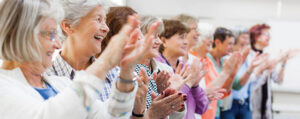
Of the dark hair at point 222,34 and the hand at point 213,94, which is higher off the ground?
the hand at point 213,94

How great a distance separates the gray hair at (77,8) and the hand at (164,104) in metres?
0.47

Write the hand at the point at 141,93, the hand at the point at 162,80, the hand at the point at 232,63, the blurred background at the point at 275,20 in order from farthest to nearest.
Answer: the blurred background at the point at 275,20
the hand at the point at 232,63
the hand at the point at 162,80
the hand at the point at 141,93

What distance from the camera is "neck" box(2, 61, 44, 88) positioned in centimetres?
128

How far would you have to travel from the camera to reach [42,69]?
132cm

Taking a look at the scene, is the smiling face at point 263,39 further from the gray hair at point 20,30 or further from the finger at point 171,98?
the gray hair at point 20,30

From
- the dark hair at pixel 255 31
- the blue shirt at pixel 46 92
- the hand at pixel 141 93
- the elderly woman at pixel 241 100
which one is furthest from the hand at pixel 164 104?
the dark hair at pixel 255 31

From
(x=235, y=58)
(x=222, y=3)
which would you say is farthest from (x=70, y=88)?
(x=222, y=3)

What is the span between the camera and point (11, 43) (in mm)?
1202

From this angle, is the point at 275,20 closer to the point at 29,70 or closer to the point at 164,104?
the point at 164,104

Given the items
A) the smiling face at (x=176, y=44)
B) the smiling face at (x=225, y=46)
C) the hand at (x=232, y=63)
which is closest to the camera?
the smiling face at (x=176, y=44)

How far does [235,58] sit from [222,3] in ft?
10.6

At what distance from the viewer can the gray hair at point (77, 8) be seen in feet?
6.31

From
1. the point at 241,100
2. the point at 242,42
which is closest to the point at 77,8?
the point at 241,100

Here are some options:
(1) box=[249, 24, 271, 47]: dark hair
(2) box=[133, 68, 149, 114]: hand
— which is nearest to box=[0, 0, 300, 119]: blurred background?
(1) box=[249, 24, 271, 47]: dark hair
